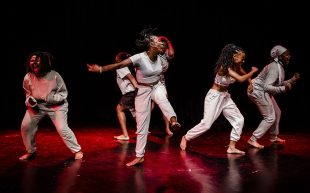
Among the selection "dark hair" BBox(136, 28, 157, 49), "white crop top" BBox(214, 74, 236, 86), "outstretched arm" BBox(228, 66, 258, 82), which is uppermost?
"dark hair" BBox(136, 28, 157, 49)

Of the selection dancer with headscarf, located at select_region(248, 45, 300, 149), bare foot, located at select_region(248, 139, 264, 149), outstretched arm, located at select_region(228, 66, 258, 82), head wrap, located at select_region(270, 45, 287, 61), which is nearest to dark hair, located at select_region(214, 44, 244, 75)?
outstretched arm, located at select_region(228, 66, 258, 82)

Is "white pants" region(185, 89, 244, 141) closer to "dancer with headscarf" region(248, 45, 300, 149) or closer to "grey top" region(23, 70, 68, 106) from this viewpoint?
"dancer with headscarf" region(248, 45, 300, 149)

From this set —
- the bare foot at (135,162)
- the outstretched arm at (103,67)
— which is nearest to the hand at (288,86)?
the bare foot at (135,162)

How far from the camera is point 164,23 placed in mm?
10727

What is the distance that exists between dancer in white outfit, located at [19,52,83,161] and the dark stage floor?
450 millimetres

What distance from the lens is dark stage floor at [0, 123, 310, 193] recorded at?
475cm

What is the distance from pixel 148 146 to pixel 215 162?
4.65 ft

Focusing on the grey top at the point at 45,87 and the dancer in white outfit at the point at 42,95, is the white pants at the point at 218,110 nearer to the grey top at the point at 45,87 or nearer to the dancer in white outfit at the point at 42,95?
the dancer in white outfit at the point at 42,95

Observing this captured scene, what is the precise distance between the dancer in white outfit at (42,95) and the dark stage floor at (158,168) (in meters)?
0.45

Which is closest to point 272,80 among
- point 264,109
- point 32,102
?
point 264,109

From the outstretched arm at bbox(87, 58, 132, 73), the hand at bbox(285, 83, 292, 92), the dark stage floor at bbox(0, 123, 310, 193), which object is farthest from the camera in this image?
the hand at bbox(285, 83, 292, 92)

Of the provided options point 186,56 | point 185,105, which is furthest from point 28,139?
point 186,56

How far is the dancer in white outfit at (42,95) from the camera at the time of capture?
222 inches

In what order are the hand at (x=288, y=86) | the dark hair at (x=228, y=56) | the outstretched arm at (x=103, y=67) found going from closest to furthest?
1. the outstretched arm at (x=103, y=67)
2. the dark hair at (x=228, y=56)
3. the hand at (x=288, y=86)
